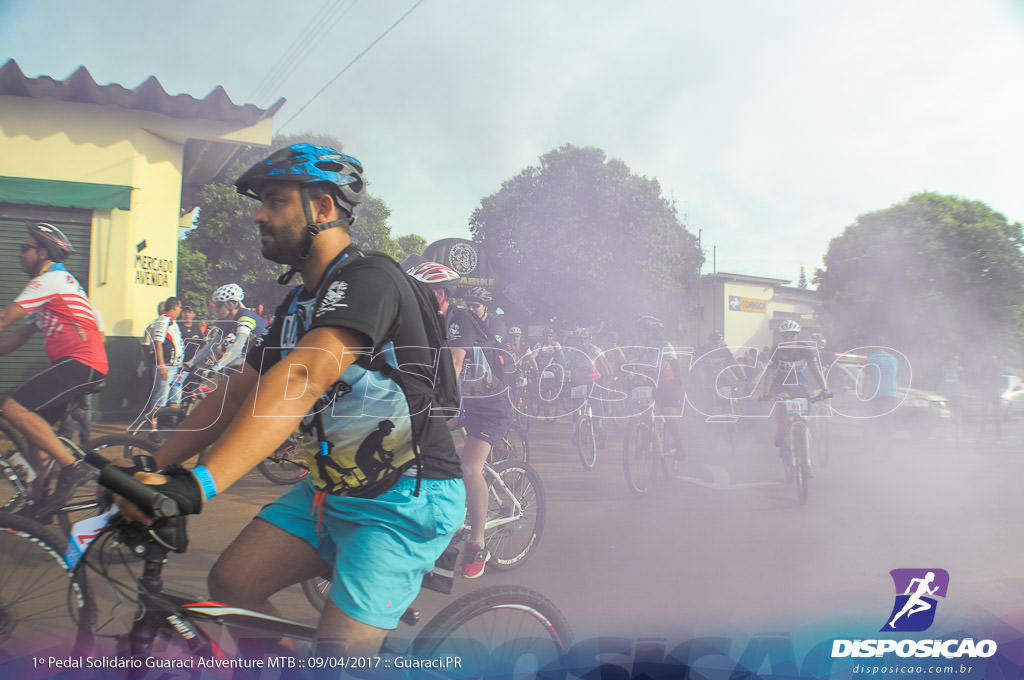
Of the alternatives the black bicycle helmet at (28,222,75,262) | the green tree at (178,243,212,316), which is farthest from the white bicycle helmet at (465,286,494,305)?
the green tree at (178,243,212,316)

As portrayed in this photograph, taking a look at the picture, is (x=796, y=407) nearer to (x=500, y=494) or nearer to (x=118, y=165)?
(x=500, y=494)

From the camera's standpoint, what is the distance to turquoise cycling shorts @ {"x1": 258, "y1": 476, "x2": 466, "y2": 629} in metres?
1.72

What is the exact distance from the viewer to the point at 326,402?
1.83m

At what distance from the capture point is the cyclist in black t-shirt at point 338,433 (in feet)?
5.45

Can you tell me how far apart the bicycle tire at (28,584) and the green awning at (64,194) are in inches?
378

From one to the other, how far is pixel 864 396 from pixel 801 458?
16.6 feet

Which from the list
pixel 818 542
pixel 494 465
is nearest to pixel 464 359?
pixel 494 465

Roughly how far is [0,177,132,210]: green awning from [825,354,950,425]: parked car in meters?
11.8

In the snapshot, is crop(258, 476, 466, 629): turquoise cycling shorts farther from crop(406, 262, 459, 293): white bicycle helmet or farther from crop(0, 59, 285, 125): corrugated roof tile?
crop(0, 59, 285, 125): corrugated roof tile

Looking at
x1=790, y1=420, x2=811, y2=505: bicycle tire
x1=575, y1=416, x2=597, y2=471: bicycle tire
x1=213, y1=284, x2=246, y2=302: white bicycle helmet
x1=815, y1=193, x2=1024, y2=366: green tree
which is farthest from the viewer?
x1=815, y1=193, x2=1024, y2=366: green tree

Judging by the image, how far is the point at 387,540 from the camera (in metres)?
1.77

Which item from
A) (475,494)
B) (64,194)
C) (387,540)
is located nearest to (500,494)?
(475,494)

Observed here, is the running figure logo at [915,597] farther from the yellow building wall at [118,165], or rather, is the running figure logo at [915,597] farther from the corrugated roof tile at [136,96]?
the yellow building wall at [118,165]

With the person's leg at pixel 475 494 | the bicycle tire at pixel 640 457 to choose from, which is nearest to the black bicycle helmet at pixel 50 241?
the person's leg at pixel 475 494
